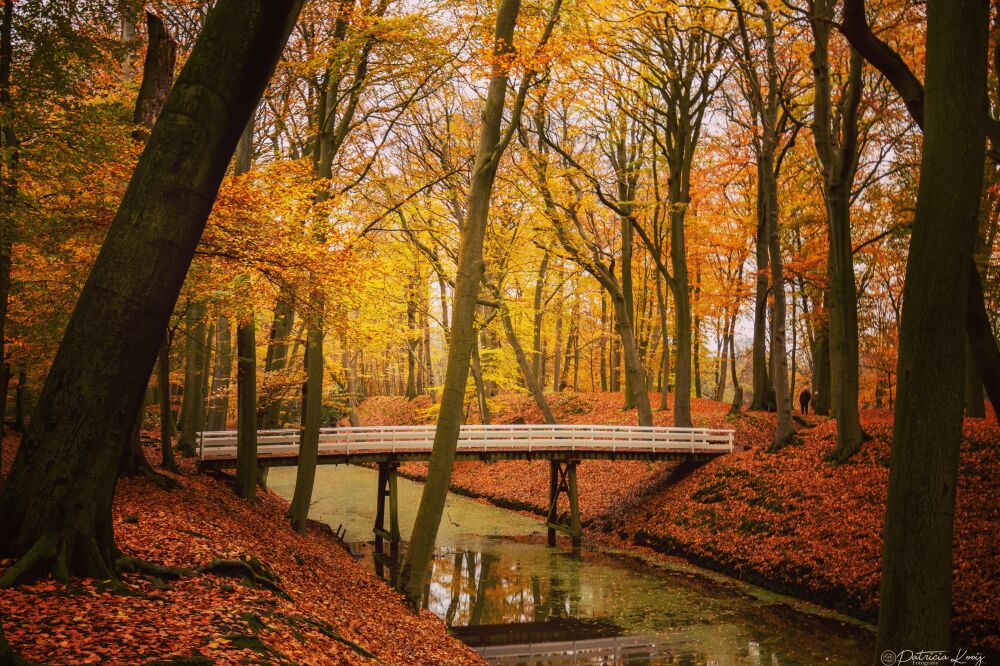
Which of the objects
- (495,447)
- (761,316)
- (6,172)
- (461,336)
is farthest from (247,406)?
(761,316)

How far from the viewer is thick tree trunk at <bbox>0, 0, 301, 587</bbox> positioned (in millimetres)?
4363

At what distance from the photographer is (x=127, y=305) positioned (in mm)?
4410

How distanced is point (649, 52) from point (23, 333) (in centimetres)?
1611

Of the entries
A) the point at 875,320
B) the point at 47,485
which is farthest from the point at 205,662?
the point at 875,320

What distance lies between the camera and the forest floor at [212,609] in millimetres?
4035

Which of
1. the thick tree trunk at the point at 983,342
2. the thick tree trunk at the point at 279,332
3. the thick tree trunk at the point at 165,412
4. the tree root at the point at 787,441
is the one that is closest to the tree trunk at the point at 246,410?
the thick tree trunk at the point at 279,332

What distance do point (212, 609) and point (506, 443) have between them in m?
13.6

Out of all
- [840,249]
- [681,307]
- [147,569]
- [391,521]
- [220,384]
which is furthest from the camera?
[681,307]

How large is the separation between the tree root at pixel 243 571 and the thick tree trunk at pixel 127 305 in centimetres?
184

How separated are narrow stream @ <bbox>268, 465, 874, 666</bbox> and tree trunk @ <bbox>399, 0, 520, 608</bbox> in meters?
1.38

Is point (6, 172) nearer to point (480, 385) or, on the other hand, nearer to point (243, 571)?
point (243, 571)

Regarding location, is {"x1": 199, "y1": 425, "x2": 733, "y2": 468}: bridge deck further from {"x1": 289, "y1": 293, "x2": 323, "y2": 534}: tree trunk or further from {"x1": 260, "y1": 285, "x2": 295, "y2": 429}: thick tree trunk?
{"x1": 289, "y1": 293, "x2": 323, "y2": 534}: tree trunk

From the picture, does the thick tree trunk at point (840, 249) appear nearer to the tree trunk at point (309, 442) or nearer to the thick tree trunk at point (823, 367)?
the thick tree trunk at point (823, 367)

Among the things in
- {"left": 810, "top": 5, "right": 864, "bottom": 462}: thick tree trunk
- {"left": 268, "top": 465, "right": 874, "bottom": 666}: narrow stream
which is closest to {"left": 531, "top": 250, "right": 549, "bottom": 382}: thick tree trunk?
{"left": 268, "top": 465, "right": 874, "bottom": 666}: narrow stream
